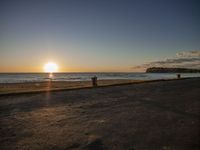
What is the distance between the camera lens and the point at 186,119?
4977 millimetres

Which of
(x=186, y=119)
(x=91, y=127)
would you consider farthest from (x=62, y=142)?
(x=186, y=119)

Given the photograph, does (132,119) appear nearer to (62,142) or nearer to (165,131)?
(165,131)

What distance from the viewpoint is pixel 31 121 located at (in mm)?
5074

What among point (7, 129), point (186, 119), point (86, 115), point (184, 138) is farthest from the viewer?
point (86, 115)

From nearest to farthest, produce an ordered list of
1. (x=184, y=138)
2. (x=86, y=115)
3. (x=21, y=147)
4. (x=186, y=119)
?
(x=21, y=147)
(x=184, y=138)
(x=186, y=119)
(x=86, y=115)

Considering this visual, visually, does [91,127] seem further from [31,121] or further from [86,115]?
[31,121]

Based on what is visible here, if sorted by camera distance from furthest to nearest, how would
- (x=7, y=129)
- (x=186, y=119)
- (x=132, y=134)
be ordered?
(x=186, y=119) < (x=7, y=129) < (x=132, y=134)

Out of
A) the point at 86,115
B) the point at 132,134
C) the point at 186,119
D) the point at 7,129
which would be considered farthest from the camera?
the point at 86,115

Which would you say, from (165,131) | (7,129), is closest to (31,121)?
(7,129)

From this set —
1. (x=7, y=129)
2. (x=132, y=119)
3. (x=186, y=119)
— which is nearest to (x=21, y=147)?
(x=7, y=129)

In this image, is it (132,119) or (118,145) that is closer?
(118,145)

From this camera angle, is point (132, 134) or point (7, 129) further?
point (7, 129)

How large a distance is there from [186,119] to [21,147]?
13.5ft

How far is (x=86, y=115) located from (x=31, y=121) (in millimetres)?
1588
